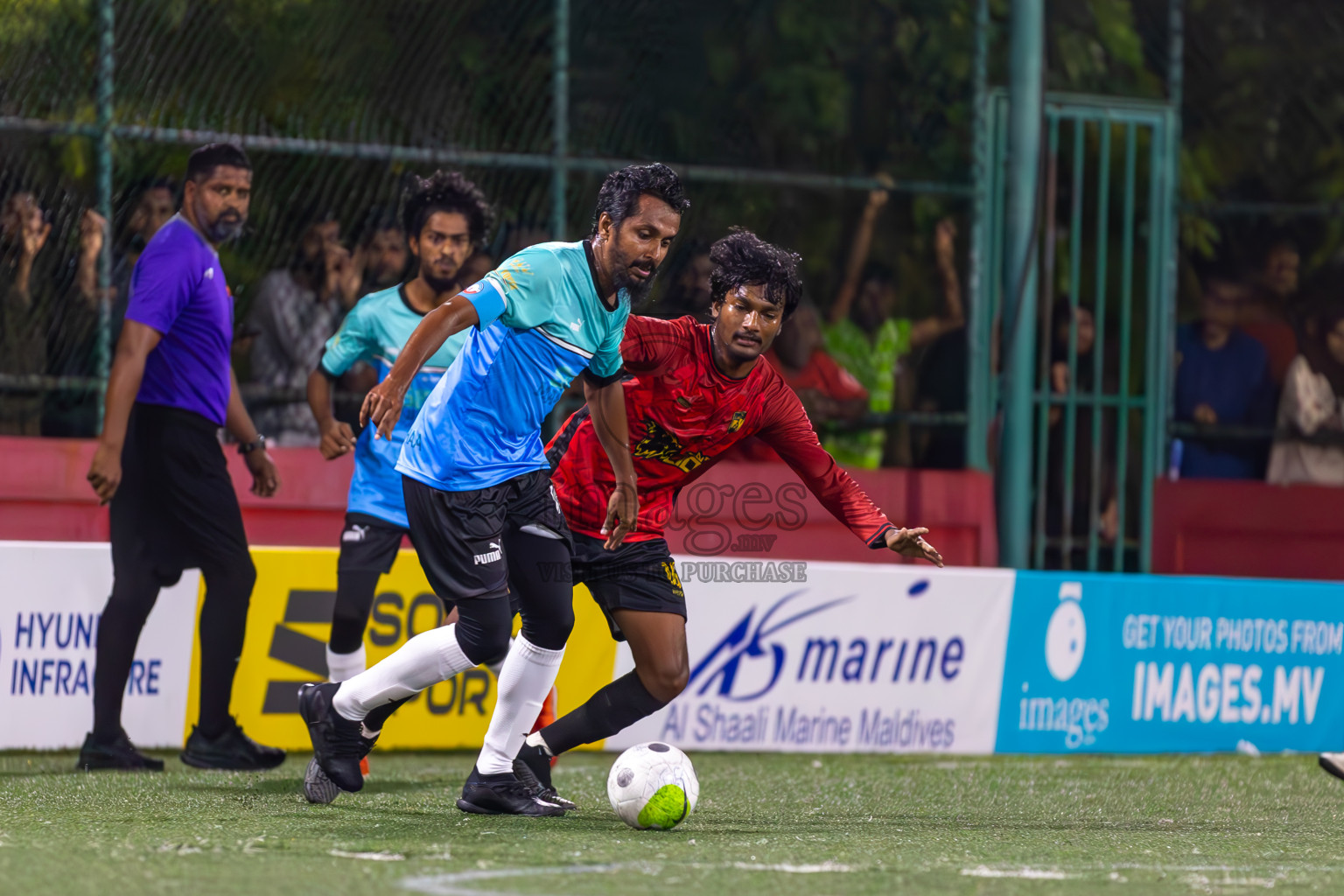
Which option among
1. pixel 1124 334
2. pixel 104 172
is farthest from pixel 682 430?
pixel 1124 334

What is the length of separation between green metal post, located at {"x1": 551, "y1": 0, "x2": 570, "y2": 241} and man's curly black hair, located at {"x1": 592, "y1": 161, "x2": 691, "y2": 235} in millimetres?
3967

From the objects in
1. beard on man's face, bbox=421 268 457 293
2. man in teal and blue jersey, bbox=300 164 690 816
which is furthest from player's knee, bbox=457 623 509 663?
beard on man's face, bbox=421 268 457 293

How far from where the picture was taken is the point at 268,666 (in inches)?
311

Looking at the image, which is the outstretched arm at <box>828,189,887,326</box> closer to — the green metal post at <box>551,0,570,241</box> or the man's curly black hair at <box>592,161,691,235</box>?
the green metal post at <box>551,0,570,241</box>

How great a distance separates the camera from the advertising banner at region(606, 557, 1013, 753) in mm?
8430

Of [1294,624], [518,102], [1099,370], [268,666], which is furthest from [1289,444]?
[268,666]

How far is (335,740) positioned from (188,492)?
1597 millimetres

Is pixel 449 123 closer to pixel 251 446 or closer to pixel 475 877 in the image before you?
pixel 251 446

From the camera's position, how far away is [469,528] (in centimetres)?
Result: 539

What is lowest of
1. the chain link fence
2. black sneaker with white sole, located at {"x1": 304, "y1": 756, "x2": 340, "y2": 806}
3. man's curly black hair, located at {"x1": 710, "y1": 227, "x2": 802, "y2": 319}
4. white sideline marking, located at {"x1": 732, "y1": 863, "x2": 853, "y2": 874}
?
black sneaker with white sole, located at {"x1": 304, "y1": 756, "x2": 340, "y2": 806}

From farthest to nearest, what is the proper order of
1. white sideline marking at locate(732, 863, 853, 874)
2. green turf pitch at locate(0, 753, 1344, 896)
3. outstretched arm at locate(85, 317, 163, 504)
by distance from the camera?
outstretched arm at locate(85, 317, 163, 504)
white sideline marking at locate(732, 863, 853, 874)
green turf pitch at locate(0, 753, 1344, 896)

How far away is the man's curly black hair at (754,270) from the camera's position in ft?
18.8

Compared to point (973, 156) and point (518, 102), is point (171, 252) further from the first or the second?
point (973, 156)

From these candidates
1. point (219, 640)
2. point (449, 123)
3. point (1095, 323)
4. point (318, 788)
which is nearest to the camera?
point (318, 788)
